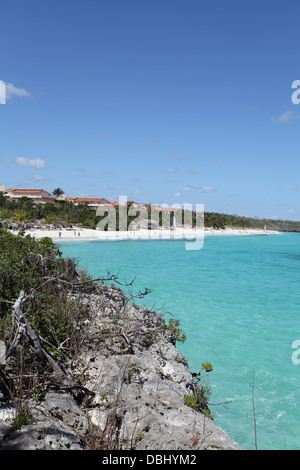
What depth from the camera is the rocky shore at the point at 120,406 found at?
3.30 meters

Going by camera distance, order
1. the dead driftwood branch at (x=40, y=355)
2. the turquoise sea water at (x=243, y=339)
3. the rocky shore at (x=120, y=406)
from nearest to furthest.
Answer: the rocky shore at (x=120, y=406) → the dead driftwood branch at (x=40, y=355) → the turquoise sea water at (x=243, y=339)

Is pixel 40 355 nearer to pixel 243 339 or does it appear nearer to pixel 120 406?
pixel 120 406

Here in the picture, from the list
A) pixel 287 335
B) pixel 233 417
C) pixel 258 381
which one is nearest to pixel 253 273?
pixel 287 335

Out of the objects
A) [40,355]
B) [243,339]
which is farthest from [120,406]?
A: [243,339]

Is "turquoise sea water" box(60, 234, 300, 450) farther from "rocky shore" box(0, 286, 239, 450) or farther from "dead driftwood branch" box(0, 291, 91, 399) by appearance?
"dead driftwood branch" box(0, 291, 91, 399)

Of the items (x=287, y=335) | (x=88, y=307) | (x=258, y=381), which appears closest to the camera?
(x=88, y=307)

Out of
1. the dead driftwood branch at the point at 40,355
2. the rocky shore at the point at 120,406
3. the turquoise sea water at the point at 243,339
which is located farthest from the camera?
the turquoise sea water at the point at 243,339

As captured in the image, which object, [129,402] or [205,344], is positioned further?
[205,344]

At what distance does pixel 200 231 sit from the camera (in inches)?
3233

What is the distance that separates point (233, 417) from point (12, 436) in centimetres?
498

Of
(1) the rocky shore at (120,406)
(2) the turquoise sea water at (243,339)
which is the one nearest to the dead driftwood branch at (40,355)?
(1) the rocky shore at (120,406)

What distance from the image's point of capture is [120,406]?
3953mm

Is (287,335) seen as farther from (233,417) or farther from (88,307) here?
(88,307)

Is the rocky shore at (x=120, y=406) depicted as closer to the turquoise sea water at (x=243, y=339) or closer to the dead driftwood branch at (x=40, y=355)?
the dead driftwood branch at (x=40, y=355)
